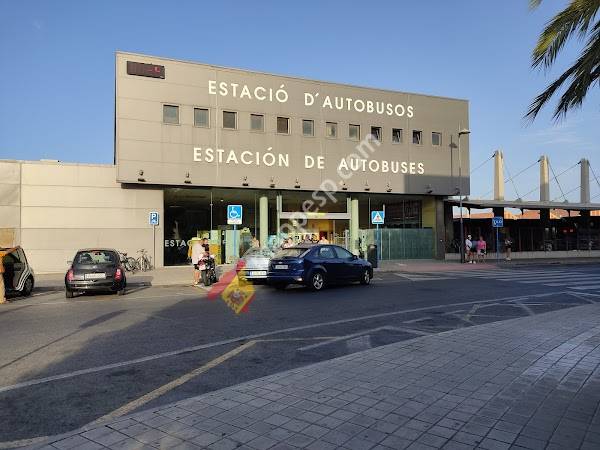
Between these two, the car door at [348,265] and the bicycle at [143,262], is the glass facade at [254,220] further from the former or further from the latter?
the car door at [348,265]

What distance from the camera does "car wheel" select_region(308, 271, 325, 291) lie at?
15195mm

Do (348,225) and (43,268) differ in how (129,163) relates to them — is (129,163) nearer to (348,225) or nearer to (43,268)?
(43,268)

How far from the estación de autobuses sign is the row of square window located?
0.29 feet

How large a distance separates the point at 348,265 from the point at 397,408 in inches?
474

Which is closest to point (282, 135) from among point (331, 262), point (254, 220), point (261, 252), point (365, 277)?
point (254, 220)

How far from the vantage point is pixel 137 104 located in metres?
24.3

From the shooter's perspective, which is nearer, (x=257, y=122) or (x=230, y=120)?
(x=230, y=120)

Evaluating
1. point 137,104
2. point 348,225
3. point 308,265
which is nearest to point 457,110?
point 348,225

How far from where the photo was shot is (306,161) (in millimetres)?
28203

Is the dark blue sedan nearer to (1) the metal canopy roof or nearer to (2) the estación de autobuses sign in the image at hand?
(2) the estación de autobuses sign

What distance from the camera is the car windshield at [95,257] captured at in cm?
1435

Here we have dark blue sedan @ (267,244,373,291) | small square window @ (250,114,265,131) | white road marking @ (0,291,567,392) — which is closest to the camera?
white road marking @ (0,291,567,392)

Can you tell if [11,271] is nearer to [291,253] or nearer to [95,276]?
[95,276]

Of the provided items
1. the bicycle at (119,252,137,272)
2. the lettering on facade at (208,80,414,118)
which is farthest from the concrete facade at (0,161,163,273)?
the lettering on facade at (208,80,414,118)
